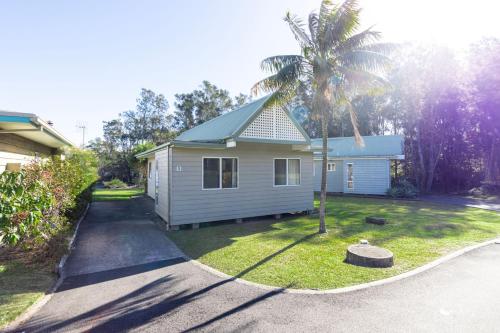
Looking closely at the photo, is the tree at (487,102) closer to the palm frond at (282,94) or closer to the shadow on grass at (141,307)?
the palm frond at (282,94)

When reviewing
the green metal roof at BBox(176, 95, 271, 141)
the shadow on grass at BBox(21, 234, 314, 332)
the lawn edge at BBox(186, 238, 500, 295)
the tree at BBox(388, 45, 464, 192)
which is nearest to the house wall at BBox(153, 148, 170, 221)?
the green metal roof at BBox(176, 95, 271, 141)

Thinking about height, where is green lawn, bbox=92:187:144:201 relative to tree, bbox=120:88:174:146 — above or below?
below

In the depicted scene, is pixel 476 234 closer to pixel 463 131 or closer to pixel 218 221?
pixel 218 221

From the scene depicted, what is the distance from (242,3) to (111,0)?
199 inches

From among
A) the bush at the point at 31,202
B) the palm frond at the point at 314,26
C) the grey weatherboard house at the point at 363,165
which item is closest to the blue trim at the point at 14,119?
the bush at the point at 31,202

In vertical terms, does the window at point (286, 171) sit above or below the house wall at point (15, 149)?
below

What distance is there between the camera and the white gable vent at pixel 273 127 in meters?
10.2

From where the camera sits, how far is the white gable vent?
10.2 metres

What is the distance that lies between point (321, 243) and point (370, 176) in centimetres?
1412

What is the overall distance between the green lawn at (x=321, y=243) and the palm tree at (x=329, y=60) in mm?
1492

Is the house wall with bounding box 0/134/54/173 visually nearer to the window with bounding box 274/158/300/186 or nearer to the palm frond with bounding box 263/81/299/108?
the palm frond with bounding box 263/81/299/108

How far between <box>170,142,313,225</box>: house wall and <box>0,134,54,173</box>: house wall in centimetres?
421

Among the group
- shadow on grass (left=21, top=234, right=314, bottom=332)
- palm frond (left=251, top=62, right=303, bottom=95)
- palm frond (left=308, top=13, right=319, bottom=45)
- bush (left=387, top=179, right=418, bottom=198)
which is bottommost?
shadow on grass (left=21, top=234, right=314, bottom=332)

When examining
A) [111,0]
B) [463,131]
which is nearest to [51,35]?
[111,0]
